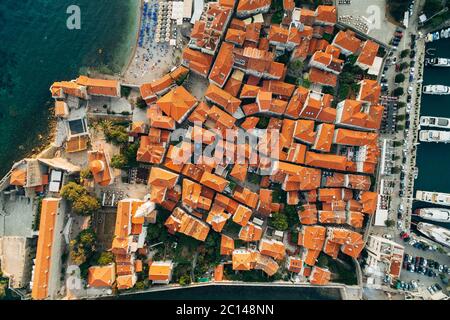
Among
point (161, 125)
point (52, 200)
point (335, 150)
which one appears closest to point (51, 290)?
point (52, 200)

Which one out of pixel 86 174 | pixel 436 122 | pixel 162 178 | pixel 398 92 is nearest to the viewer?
pixel 162 178

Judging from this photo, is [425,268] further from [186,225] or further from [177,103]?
[177,103]

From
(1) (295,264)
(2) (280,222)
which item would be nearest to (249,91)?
(2) (280,222)

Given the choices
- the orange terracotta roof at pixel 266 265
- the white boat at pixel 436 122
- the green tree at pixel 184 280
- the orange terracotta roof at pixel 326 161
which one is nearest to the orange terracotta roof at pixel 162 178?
the green tree at pixel 184 280

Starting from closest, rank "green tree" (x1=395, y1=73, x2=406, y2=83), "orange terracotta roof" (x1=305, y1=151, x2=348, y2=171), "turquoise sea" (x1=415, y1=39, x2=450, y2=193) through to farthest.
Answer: "orange terracotta roof" (x1=305, y1=151, x2=348, y2=171), "green tree" (x1=395, y1=73, x2=406, y2=83), "turquoise sea" (x1=415, y1=39, x2=450, y2=193)

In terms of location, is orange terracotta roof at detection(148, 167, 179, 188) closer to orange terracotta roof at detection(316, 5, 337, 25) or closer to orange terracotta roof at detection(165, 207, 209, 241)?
orange terracotta roof at detection(165, 207, 209, 241)

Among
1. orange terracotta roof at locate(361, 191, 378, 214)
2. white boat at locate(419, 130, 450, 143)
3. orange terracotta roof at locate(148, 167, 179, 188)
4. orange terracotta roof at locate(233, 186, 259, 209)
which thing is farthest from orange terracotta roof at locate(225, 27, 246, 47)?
white boat at locate(419, 130, 450, 143)

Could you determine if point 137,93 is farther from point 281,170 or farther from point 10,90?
point 281,170
